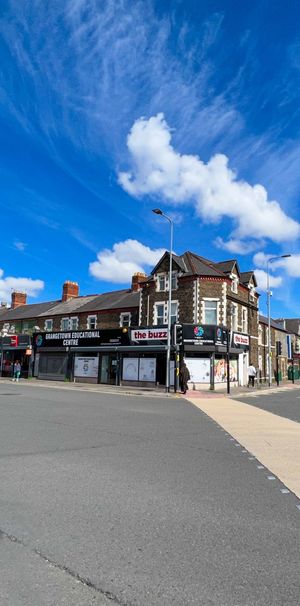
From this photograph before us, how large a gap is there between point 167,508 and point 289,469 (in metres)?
3.04

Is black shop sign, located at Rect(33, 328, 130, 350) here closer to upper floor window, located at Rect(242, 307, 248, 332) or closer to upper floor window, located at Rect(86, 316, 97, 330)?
upper floor window, located at Rect(86, 316, 97, 330)

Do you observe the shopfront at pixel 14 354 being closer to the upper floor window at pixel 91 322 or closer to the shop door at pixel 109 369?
the upper floor window at pixel 91 322

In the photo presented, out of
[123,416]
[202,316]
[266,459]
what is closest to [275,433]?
[266,459]

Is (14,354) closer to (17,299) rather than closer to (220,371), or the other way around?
(17,299)

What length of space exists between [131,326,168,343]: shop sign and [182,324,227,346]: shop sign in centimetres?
167

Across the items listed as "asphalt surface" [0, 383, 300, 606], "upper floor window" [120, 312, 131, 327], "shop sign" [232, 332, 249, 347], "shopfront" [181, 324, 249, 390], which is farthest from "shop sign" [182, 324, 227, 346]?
"asphalt surface" [0, 383, 300, 606]

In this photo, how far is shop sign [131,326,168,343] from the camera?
3176cm

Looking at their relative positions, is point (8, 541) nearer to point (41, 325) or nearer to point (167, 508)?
point (167, 508)

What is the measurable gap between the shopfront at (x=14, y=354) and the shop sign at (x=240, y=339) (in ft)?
61.4

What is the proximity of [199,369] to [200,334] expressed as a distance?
2.41 metres

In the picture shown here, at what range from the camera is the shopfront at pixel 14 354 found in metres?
43.0

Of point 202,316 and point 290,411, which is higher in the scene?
point 202,316

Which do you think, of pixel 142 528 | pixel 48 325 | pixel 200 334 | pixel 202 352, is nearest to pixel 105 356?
pixel 202 352

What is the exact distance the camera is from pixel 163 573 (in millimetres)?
3557
